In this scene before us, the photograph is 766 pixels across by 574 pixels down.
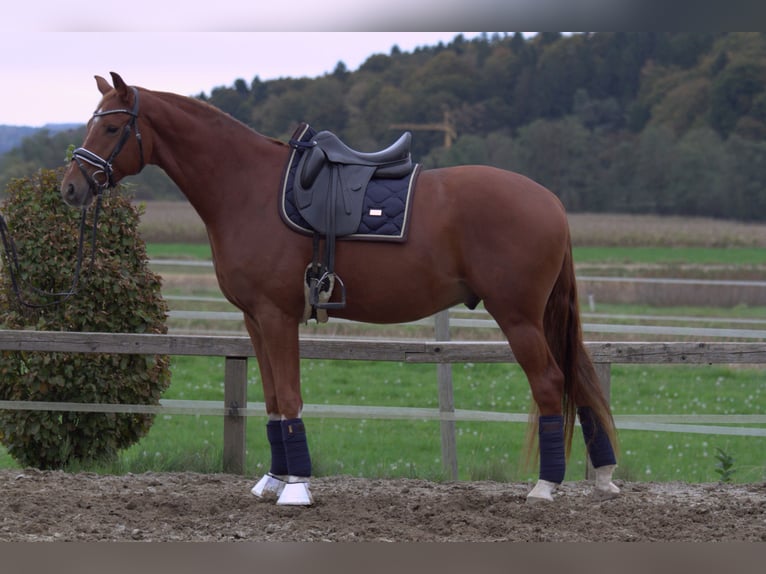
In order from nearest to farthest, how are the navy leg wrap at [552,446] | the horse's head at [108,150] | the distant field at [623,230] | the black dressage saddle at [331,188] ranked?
the horse's head at [108,150] < the black dressage saddle at [331,188] < the navy leg wrap at [552,446] < the distant field at [623,230]

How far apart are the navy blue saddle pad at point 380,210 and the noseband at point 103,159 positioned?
0.89 m

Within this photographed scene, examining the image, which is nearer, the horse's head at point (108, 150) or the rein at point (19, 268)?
the horse's head at point (108, 150)

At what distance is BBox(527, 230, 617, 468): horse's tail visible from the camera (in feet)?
16.6

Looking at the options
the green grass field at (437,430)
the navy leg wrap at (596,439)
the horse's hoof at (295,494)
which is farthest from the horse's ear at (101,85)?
the navy leg wrap at (596,439)

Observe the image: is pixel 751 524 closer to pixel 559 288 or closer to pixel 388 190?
pixel 559 288

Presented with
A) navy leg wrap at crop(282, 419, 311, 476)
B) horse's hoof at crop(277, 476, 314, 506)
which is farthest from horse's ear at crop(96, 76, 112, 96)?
horse's hoof at crop(277, 476, 314, 506)

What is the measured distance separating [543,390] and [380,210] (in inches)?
54.0

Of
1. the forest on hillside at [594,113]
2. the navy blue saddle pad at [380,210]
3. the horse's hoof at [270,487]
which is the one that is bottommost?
the horse's hoof at [270,487]

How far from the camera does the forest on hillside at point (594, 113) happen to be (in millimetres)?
24438

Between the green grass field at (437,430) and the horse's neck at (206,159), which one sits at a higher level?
the horse's neck at (206,159)

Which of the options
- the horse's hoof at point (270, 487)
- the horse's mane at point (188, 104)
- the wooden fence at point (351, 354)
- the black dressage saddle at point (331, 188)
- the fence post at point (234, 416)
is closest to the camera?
the black dressage saddle at point (331, 188)

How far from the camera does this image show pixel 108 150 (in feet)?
15.6

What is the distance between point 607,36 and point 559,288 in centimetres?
2696

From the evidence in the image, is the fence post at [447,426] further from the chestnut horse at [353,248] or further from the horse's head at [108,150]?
the horse's head at [108,150]
